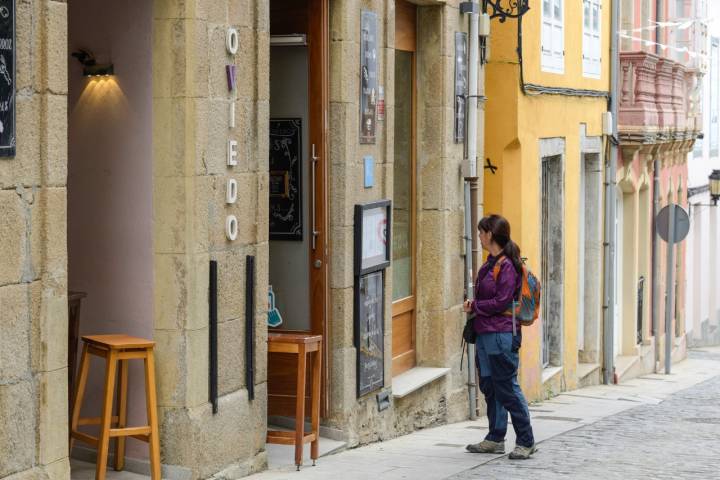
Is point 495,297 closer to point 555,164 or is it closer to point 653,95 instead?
point 555,164

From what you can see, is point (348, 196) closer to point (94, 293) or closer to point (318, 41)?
point (318, 41)

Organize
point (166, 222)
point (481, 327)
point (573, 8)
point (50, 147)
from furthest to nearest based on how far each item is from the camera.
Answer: point (573, 8), point (481, 327), point (166, 222), point (50, 147)

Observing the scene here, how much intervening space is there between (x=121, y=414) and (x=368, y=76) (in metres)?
3.69

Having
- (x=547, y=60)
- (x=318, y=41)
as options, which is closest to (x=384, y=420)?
(x=318, y=41)

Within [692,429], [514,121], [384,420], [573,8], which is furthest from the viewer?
[573,8]

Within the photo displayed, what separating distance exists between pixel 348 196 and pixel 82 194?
2.46 m

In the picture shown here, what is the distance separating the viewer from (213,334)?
337 inches

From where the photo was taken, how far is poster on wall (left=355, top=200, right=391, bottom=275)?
10.7 m

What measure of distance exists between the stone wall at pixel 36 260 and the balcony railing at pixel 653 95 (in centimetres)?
1478

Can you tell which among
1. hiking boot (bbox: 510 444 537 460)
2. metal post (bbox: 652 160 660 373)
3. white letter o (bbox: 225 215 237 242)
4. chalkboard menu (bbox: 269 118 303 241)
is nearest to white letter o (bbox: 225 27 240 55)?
white letter o (bbox: 225 215 237 242)

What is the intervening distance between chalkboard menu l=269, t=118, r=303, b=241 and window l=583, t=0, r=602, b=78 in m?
8.94

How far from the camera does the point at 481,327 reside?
33.3 feet

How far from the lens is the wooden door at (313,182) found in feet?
34.1

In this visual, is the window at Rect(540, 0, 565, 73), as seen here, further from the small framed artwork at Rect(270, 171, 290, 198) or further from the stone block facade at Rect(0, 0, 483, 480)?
the small framed artwork at Rect(270, 171, 290, 198)
